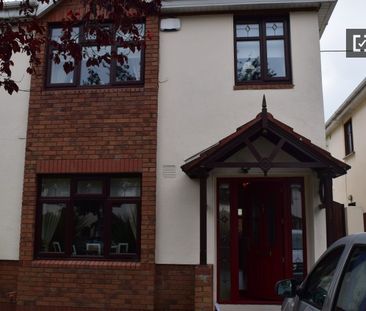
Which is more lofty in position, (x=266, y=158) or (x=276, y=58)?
(x=276, y=58)

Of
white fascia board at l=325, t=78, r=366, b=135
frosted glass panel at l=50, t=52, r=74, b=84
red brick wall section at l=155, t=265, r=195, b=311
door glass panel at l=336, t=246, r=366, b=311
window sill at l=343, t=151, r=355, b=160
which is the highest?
white fascia board at l=325, t=78, r=366, b=135

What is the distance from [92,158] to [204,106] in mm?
2217

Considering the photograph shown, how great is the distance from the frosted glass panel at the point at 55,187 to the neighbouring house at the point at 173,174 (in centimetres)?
3

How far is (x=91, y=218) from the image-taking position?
29.9 feet

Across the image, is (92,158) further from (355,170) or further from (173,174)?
(355,170)

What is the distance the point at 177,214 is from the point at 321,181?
99.0 inches

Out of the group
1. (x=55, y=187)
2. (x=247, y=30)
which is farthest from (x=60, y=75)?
(x=247, y=30)

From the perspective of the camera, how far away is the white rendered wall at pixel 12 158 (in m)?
9.14

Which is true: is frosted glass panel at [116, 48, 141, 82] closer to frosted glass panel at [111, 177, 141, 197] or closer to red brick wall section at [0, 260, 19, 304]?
frosted glass panel at [111, 177, 141, 197]

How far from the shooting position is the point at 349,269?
135 inches

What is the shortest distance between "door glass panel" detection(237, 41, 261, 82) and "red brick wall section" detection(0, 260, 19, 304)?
5316mm

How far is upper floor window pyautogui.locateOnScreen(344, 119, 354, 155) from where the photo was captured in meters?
16.3

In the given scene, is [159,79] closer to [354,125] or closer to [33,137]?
[33,137]

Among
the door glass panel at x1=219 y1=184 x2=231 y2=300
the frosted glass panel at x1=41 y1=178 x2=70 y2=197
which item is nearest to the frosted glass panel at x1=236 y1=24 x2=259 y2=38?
the door glass panel at x1=219 y1=184 x2=231 y2=300
